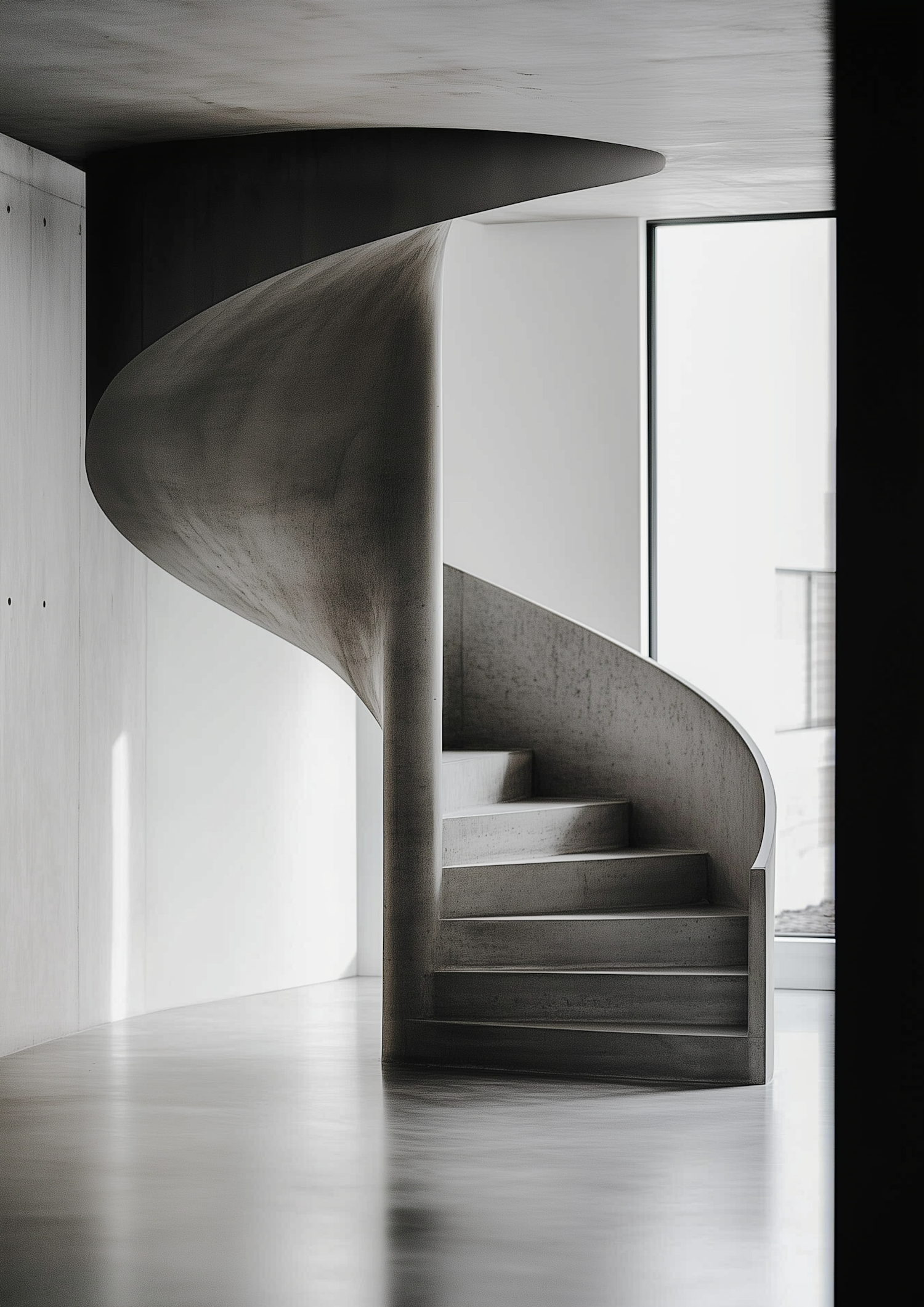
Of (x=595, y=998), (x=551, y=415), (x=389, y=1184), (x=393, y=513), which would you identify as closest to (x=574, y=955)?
(x=595, y=998)

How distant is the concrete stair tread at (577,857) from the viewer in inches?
246

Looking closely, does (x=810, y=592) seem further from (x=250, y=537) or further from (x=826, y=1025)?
(x=250, y=537)

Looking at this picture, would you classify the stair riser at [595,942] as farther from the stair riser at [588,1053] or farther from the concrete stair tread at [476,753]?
the concrete stair tread at [476,753]

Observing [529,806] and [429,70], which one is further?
[529,806]

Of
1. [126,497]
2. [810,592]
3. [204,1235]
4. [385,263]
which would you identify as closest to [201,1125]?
[204,1235]

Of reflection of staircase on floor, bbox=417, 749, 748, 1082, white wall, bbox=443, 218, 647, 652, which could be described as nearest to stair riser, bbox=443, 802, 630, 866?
reflection of staircase on floor, bbox=417, 749, 748, 1082

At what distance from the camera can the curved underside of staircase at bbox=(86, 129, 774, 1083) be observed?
5.83 m

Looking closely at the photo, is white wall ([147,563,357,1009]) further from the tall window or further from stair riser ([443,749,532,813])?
the tall window

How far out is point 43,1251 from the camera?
149 inches

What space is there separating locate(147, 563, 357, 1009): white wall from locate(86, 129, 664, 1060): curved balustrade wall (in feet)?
3.91

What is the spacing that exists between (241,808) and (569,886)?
6.50 feet

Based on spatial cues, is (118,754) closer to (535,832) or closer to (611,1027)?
(535,832)

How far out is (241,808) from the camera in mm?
7691

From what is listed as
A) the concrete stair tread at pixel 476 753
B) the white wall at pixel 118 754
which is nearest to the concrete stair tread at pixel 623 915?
the concrete stair tread at pixel 476 753
